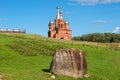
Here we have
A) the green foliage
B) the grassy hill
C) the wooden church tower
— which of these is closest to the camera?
the grassy hill

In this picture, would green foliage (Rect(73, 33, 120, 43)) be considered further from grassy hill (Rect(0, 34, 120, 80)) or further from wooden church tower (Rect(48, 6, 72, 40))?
grassy hill (Rect(0, 34, 120, 80))

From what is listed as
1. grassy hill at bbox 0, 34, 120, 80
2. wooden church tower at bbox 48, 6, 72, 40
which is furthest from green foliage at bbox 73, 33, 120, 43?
grassy hill at bbox 0, 34, 120, 80

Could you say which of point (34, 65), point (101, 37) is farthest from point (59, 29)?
point (34, 65)

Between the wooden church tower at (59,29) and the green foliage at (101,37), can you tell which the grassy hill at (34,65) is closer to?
the wooden church tower at (59,29)

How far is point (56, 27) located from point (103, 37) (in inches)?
2165

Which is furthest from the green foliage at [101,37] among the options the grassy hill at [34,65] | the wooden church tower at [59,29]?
the grassy hill at [34,65]

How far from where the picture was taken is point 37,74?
27531mm

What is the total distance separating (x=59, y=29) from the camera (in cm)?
10638

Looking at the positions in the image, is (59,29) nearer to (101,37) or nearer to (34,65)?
(101,37)

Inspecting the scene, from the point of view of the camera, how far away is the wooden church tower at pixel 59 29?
106 meters

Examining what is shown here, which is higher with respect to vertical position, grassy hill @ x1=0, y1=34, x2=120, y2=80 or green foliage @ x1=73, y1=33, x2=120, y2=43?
green foliage @ x1=73, y1=33, x2=120, y2=43

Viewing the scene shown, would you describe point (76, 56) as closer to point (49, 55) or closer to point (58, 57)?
point (58, 57)

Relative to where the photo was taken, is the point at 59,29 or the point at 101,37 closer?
the point at 59,29

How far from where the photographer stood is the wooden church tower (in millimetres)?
105688
